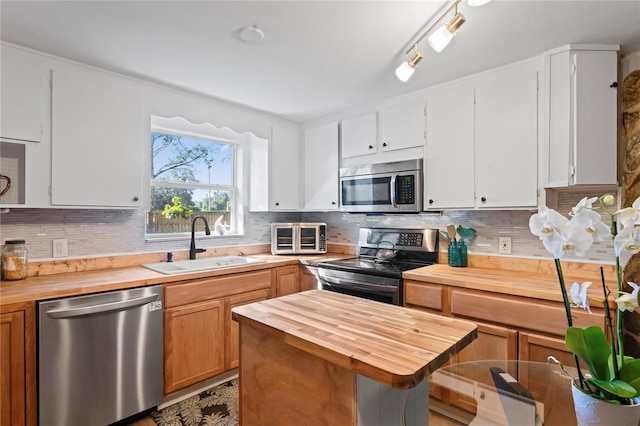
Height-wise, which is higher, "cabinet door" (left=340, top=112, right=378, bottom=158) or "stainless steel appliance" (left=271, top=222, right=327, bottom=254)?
"cabinet door" (left=340, top=112, right=378, bottom=158)

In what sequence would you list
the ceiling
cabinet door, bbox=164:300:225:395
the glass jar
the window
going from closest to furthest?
the ceiling
the glass jar
cabinet door, bbox=164:300:225:395
the window

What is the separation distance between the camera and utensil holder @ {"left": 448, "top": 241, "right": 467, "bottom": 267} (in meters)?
2.56

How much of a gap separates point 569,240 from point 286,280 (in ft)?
8.27

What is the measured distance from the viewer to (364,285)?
8.15ft

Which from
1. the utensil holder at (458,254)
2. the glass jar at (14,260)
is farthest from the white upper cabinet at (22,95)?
the utensil holder at (458,254)

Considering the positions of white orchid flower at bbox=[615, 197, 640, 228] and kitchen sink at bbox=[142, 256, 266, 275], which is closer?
white orchid flower at bbox=[615, 197, 640, 228]

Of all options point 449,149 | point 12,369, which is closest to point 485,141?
point 449,149

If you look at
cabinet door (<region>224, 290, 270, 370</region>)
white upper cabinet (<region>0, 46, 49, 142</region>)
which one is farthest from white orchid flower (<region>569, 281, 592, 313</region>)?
white upper cabinet (<region>0, 46, 49, 142</region>)

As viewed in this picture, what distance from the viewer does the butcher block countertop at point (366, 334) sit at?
901 millimetres

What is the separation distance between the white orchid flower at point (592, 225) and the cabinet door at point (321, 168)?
101 inches

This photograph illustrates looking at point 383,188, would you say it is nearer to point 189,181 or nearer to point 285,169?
point 285,169

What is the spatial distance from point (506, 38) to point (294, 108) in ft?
5.92

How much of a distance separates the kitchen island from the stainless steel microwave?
4.52 ft

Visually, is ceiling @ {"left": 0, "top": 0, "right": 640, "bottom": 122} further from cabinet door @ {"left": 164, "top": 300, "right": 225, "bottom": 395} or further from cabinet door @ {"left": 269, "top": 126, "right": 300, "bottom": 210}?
cabinet door @ {"left": 164, "top": 300, "right": 225, "bottom": 395}
